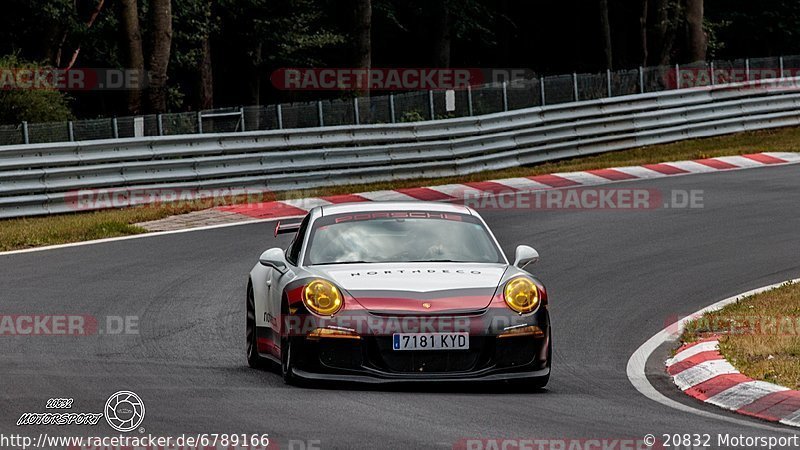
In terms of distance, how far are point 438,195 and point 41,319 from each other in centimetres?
1006

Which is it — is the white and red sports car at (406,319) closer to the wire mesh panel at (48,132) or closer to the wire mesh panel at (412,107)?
the wire mesh panel at (48,132)

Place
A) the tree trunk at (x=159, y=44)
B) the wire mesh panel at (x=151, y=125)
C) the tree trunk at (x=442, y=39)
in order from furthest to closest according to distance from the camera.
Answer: the tree trunk at (x=442, y=39) → the tree trunk at (x=159, y=44) → the wire mesh panel at (x=151, y=125)

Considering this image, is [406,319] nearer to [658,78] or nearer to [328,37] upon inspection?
[658,78]

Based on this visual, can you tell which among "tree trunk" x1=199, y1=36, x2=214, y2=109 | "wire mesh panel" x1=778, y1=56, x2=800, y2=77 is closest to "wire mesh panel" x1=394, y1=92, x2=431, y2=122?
"wire mesh panel" x1=778, y1=56, x2=800, y2=77

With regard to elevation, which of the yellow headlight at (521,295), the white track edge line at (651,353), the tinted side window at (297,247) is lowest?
the white track edge line at (651,353)

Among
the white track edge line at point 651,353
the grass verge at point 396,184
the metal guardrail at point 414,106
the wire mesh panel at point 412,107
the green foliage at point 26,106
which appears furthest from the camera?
the wire mesh panel at point 412,107

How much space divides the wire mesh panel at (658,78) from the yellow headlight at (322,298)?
798 inches

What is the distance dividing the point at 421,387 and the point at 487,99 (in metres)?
16.9

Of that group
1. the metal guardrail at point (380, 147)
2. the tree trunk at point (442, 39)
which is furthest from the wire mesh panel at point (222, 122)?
the tree trunk at point (442, 39)

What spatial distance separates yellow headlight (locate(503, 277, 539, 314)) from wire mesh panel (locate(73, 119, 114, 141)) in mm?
13062

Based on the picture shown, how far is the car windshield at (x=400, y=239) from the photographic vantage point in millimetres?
10164

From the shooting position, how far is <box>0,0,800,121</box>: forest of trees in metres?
31.3

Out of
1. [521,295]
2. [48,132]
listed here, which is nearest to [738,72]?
[48,132]

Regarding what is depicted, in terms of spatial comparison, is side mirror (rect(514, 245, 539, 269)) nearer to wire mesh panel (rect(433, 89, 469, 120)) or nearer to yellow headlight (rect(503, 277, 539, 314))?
yellow headlight (rect(503, 277, 539, 314))
